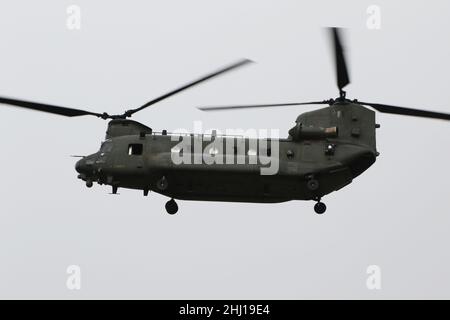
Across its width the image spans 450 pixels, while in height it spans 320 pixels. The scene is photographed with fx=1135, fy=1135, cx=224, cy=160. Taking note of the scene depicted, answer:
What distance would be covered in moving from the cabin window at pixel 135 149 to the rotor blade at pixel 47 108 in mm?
2473

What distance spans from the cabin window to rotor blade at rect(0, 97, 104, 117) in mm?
2473

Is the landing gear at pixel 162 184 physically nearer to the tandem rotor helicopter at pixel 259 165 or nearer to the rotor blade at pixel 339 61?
the tandem rotor helicopter at pixel 259 165

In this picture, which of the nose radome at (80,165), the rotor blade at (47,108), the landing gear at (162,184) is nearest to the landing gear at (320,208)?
the landing gear at (162,184)

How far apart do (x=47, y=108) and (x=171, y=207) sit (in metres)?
7.01

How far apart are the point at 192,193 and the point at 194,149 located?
1939mm

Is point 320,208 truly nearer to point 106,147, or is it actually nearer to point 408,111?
point 408,111

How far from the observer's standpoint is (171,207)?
5062cm

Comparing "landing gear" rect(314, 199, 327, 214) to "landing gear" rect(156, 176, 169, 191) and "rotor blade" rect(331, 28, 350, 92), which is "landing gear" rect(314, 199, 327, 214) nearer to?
"rotor blade" rect(331, 28, 350, 92)

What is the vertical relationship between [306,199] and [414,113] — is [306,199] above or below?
below

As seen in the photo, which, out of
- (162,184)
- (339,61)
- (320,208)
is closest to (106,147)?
(162,184)
